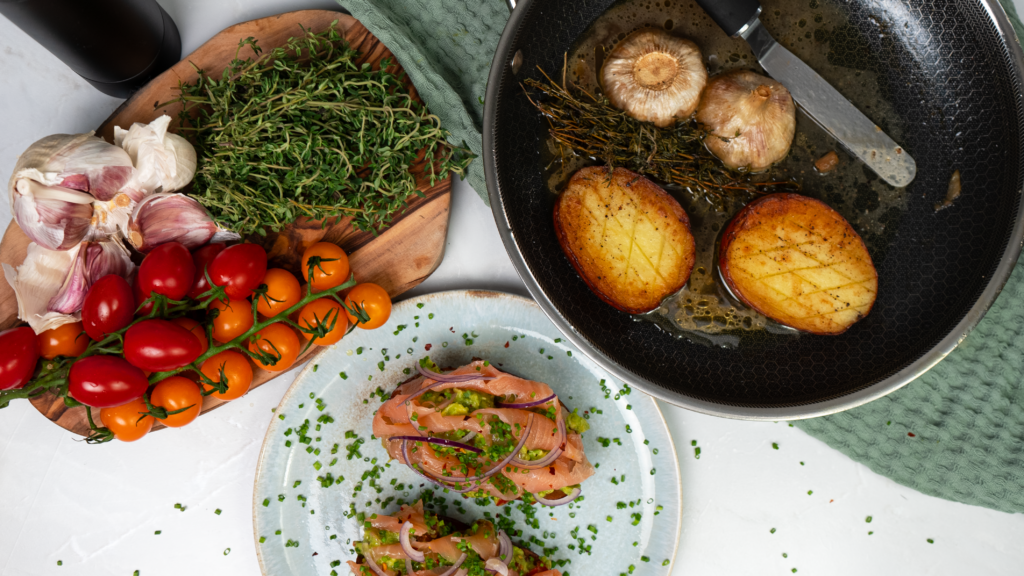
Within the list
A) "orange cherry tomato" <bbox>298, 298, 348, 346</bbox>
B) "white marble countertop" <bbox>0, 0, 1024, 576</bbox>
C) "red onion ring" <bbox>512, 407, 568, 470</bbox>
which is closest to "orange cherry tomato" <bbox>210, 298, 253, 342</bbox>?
"orange cherry tomato" <bbox>298, 298, 348, 346</bbox>

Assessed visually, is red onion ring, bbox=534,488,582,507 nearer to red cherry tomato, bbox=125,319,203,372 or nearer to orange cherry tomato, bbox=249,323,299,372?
orange cherry tomato, bbox=249,323,299,372

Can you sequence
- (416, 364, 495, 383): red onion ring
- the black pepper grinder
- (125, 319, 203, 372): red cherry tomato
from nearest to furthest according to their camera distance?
the black pepper grinder
(125, 319, 203, 372): red cherry tomato
(416, 364, 495, 383): red onion ring

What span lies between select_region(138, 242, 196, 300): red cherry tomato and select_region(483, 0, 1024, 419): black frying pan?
915 mm

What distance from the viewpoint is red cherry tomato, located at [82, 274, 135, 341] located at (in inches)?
57.6

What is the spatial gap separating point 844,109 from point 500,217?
3.21ft

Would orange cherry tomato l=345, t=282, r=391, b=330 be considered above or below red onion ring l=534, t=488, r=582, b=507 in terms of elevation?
above

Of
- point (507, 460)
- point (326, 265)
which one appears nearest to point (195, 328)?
point (326, 265)

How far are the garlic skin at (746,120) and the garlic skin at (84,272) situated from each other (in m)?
1.71

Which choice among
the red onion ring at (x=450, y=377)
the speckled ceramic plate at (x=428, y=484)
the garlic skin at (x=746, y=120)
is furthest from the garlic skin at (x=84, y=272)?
the garlic skin at (x=746, y=120)

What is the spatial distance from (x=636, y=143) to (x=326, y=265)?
94cm

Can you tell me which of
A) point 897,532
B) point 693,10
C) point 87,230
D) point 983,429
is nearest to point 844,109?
point 693,10

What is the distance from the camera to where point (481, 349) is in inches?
71.4

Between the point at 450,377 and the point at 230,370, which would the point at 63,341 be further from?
the point at 450,377

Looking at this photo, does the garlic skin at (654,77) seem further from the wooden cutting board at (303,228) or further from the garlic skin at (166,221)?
the garlic skin at (166,221)
